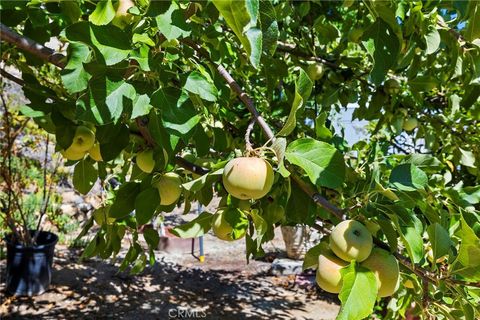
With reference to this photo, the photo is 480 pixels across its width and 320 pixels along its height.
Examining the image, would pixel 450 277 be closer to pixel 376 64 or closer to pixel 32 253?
pixel 376 64

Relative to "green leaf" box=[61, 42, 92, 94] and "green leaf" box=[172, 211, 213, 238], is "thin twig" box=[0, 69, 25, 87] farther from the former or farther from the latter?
"green leaf" box=[172, 211, 213, 238]

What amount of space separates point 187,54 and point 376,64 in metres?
0.47

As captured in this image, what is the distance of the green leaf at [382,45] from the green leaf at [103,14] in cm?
60

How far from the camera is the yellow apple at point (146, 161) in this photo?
3.81 feet

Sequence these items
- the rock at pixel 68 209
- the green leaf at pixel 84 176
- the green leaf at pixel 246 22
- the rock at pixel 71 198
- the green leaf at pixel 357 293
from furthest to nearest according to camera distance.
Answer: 1. the rock at pixel 71 198
2. the rock at pixel 68 209
3. the green leaf at pixel 84 176
4. the green leaf at pixel 357 293
5. the green leaf at pixel 246 22

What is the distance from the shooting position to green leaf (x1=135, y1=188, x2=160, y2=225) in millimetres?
1028

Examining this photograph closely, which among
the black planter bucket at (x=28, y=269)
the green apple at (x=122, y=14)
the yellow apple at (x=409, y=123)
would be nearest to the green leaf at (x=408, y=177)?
the green apple at (x=122, y=14)

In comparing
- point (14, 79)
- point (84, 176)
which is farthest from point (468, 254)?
point (14, 79)

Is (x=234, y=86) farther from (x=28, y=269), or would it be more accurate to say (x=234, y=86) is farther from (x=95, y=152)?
(x=28, y=269)

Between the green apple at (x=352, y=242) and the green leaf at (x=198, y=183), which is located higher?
the green leaf at (x=198, y=183)

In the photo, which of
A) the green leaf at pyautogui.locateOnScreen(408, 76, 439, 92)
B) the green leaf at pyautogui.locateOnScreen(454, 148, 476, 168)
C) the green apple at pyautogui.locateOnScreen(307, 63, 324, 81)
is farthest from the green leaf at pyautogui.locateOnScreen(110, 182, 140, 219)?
the green leaf at pyautogui.locateOnScreen(454, 148, 476, 168)

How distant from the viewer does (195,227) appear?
109 centimetres

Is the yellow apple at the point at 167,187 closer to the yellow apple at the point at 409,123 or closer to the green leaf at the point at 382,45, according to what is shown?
the green leaf at the point at 382,45

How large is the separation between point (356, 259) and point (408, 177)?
26cm
